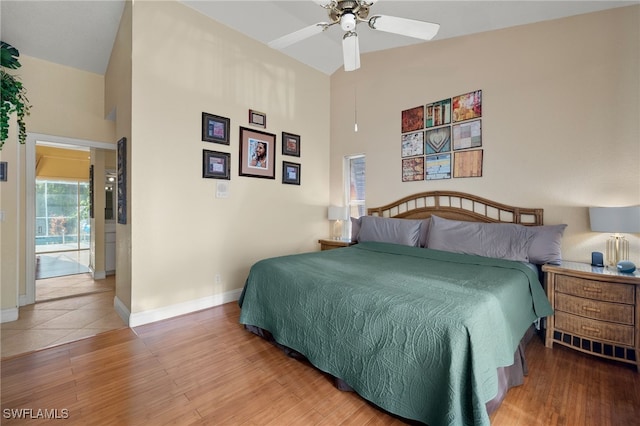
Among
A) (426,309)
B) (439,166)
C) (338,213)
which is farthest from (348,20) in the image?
(338,213)

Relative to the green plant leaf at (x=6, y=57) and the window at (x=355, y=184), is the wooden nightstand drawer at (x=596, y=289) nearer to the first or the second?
the window at (x=355, y=184)

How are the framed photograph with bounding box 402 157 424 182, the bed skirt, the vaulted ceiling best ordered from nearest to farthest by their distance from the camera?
the bed skirt < the vaulted ceiling < the framed photograph with bounding box 402 157 424 182

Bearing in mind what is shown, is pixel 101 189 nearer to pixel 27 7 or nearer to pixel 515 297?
pixel 27 7

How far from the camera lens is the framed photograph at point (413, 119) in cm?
359

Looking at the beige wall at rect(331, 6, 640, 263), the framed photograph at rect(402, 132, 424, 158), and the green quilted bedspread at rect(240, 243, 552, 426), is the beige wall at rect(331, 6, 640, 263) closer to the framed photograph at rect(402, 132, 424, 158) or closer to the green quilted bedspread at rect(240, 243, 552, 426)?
the framed photograph at rect(402, 132, 424, 158)

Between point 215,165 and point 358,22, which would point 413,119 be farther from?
point 215,165

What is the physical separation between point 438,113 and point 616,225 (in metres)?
2.04

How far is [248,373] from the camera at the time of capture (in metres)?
1.95

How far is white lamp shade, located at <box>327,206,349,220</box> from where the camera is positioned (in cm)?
427

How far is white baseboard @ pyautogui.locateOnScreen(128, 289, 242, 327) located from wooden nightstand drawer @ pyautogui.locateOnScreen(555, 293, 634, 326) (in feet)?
10.9

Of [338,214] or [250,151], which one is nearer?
[250,151]

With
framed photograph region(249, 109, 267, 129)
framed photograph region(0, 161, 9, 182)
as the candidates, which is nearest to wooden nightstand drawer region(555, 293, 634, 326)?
framed photograph region(249, 109, 267, 129)

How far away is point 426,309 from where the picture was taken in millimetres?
1461

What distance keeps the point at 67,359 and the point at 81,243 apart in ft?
24.2
